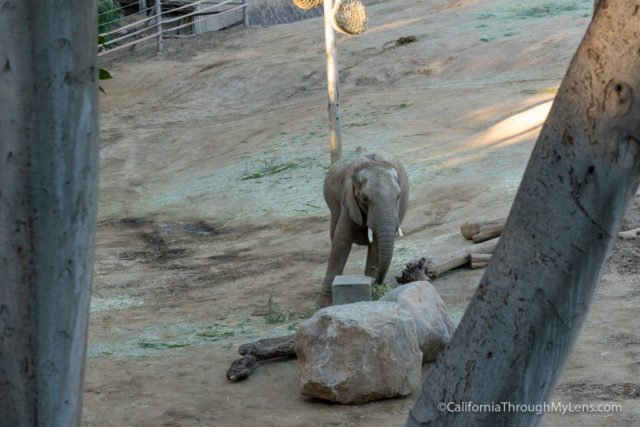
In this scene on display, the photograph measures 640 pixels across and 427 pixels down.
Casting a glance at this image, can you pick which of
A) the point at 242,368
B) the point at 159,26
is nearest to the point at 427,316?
the point at 242,368

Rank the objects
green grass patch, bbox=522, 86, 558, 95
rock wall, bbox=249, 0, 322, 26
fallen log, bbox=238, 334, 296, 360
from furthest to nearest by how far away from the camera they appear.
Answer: rock wall, bbox=249, 0, 322, 26 < green grass patch, bbox=522, 86, 558, 95 < fallen log, bbox=238, 334, 296, 360

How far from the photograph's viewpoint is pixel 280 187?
13.3m

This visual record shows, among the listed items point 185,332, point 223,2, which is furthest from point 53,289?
point 223,2

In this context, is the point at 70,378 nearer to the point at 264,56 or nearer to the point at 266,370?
the point at 266,370

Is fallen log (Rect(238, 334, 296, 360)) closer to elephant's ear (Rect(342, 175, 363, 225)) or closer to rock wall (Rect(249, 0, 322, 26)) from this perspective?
elephant's ear (Rect(342, 175, 363, 225))

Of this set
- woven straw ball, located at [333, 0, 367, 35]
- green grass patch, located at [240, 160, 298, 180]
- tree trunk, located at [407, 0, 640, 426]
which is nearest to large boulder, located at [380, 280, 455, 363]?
tree trunk, located at [407, 0, 640, 426]

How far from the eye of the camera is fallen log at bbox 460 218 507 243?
9.05 meters

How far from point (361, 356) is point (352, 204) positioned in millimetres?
2137

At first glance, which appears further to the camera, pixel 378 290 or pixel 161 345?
pixel 378 290

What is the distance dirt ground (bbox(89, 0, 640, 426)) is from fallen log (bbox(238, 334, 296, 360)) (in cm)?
8

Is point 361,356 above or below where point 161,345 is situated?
above

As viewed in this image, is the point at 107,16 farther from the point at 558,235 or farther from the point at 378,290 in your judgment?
the point at 558,235

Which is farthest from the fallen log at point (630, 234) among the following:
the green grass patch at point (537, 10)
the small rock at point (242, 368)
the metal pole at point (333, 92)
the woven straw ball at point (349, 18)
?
the green grass patch at point (537, 10)

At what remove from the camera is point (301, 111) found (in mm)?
17109
